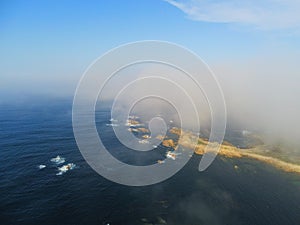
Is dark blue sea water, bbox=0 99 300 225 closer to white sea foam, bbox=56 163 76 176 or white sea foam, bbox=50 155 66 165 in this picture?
white sea foam, bbox=56 163 76 176

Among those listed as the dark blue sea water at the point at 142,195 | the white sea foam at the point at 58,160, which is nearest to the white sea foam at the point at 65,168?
the dark blue sea water at the point at 142,195

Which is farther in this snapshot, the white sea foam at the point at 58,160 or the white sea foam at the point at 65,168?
the white sea foam at the point at 58,160

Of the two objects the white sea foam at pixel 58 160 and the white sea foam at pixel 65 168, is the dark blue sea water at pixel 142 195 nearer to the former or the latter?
the white sea foam at pixel 65 168

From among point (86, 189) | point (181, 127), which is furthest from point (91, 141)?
point (181, 127)

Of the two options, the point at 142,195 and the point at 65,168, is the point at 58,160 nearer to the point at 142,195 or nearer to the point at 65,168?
the point at 65,168

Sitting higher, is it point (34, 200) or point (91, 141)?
point (91, 141)

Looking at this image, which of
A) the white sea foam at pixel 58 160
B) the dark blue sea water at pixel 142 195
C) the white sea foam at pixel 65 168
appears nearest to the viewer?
the dark blue sea water at pixel 142 195

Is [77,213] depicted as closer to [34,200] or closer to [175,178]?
[34,200]

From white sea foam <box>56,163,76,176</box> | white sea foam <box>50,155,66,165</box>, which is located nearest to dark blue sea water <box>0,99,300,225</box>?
white sea foam <box>56,163,76,176</box>

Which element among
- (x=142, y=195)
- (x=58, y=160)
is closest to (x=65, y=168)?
(x=58, y=160)
